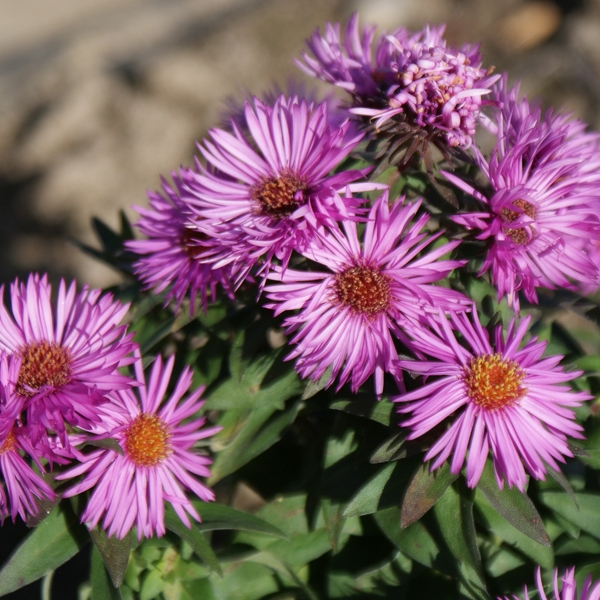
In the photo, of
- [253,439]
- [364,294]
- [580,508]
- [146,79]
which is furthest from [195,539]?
[146,79]

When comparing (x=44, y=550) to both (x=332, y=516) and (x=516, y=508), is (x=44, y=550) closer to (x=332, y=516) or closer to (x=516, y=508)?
(x=332, y=516)

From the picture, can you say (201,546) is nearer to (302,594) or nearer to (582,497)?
(302,594)

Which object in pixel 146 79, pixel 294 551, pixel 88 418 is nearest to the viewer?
pixel 88 418

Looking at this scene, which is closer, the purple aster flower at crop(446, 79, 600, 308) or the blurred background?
the purple aster flower at crop(446, 79, 600, 308)

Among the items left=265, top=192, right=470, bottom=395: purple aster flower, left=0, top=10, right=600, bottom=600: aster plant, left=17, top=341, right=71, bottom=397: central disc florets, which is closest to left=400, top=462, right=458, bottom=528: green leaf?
left=0, top=10, right=600, bottom=600: aster plant

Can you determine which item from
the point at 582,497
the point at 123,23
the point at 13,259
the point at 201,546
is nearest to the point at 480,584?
the point at 582,497

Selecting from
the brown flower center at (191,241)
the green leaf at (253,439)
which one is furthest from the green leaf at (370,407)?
the brown flower center at (191,241)

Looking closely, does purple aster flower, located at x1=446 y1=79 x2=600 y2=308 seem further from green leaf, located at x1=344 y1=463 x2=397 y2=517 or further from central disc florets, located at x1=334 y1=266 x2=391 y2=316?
green leaf, located at x1=344 y1=463 x2=397 y2=517
